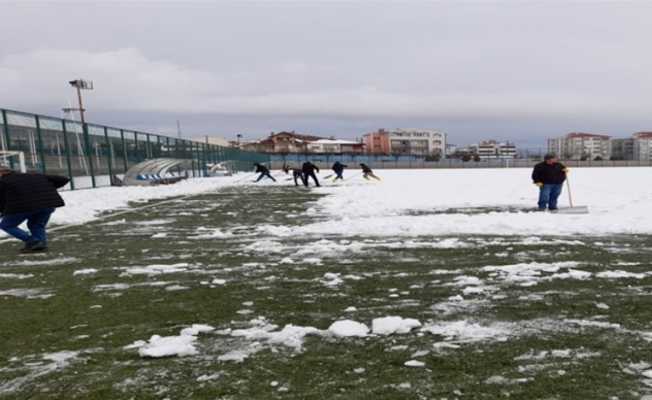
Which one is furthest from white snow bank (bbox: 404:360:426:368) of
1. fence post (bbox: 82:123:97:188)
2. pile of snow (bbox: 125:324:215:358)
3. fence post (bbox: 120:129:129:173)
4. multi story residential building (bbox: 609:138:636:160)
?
multi story residential building (bbox: 609:138:636:160)

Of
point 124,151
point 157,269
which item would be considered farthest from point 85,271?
point 124,151

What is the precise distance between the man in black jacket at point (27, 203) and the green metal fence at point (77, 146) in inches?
414

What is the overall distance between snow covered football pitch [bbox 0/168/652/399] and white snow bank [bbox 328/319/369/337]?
0.05 ft

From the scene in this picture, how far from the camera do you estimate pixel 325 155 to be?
83438 millimetres

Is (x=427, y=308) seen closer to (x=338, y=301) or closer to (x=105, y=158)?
(x=338, y=301)

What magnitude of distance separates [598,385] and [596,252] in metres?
4.31

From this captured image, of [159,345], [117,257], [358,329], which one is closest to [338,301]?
[358,329]

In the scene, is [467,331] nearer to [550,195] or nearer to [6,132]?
[550,195]

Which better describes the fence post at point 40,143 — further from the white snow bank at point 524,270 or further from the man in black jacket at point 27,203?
the white snow bank at point 524,270

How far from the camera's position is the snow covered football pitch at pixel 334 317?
2725 millimetres

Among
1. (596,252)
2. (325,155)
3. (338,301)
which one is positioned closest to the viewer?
(338,301)

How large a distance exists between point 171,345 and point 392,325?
1.61 meters

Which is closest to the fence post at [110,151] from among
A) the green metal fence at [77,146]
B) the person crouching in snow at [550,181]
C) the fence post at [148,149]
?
the green metal fence at [77,146]

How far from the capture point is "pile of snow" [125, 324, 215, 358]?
3.17 meters
